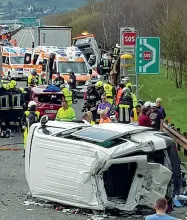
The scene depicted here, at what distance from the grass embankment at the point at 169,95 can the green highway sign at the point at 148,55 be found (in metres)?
8.38

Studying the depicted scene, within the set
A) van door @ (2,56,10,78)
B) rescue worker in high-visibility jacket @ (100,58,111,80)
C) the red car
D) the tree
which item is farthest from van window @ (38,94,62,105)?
van door @ (2,56,10,78)

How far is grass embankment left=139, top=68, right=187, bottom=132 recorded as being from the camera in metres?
31.9

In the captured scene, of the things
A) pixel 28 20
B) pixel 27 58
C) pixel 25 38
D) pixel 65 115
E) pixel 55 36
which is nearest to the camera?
pixel 65 115

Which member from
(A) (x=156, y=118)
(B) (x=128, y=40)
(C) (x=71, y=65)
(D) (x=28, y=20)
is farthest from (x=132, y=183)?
(D) (x=28, y=20)

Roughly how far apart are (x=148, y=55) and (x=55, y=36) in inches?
1307

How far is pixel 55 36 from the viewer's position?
169 feet

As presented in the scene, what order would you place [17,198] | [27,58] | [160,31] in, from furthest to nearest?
[160,31], [27,58], [17,198]

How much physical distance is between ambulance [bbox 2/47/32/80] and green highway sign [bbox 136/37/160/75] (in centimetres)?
2832

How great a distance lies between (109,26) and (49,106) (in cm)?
5808

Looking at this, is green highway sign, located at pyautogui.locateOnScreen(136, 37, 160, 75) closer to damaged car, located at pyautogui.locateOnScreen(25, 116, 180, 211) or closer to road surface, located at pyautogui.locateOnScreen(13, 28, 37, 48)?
damaged car, located at pyautogui.locateOnScreen(25, 116, 180, 211)

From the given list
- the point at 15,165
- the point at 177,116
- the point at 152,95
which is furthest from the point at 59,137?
the point at 152,95

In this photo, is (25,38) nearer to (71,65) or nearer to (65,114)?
(71,65)

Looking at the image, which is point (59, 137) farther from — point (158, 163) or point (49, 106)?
point (49, 106)

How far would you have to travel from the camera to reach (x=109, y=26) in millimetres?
82812
